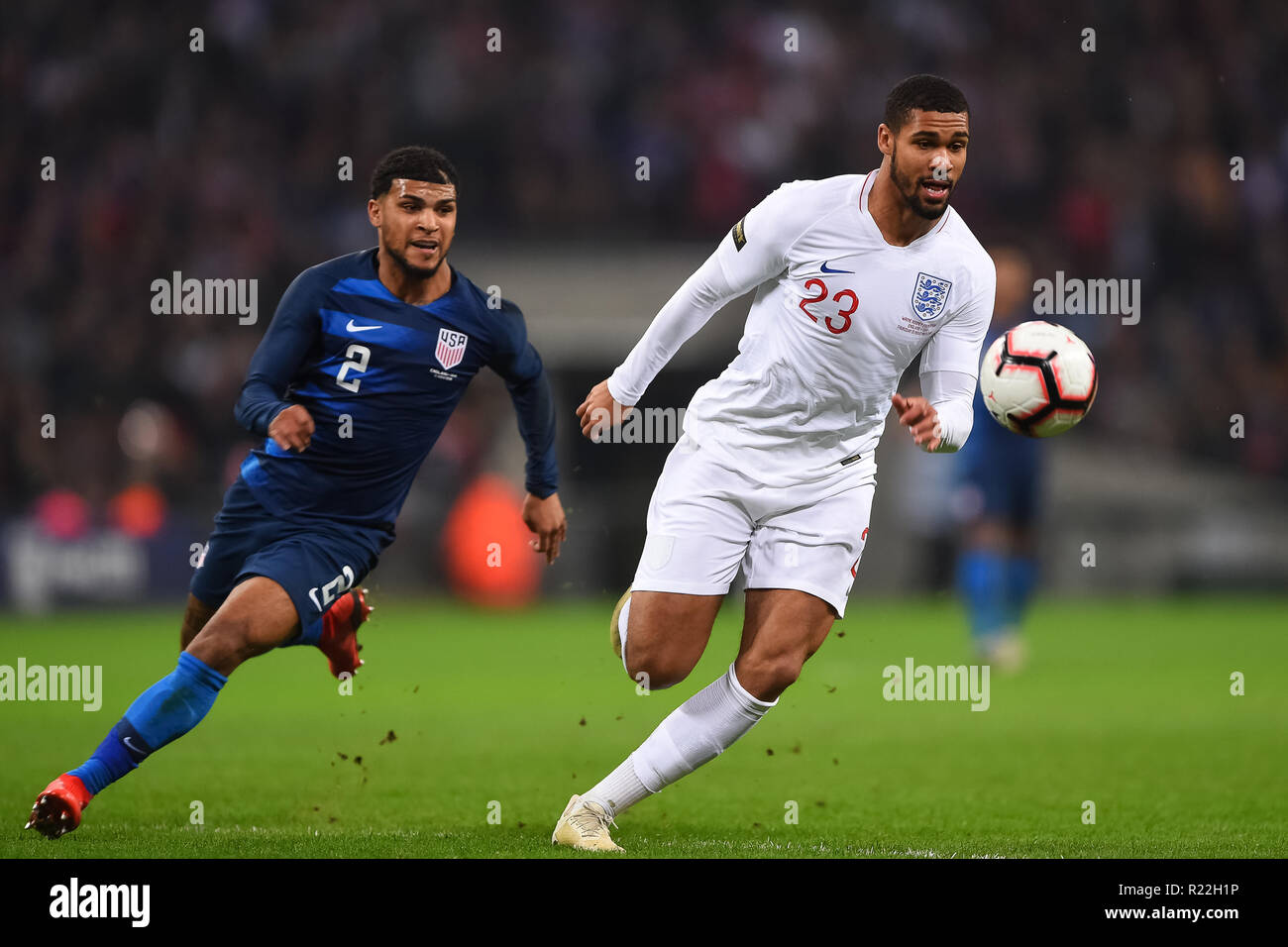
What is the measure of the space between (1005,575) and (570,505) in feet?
19.2

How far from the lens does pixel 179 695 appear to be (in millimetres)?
5535

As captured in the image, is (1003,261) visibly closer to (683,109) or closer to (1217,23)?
(683,109)

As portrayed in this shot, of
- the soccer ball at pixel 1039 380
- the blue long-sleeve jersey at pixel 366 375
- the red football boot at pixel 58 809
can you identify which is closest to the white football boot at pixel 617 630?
the blue long-sleeve jersey at pixel 366 375

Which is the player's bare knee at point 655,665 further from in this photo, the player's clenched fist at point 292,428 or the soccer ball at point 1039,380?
the soccer ball at point 1039,380

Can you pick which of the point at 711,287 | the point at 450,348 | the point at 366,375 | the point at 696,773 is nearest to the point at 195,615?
the point at 366,375

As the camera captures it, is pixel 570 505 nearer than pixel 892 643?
No

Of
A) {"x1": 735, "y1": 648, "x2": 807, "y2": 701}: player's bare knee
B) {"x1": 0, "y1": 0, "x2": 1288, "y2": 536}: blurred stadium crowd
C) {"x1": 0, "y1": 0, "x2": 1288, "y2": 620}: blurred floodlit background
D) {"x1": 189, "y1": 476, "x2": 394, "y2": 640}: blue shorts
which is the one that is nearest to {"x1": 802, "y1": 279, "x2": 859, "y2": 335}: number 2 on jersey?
{"x1": 735, "y1": 648, "x2": 807, "y2": 701}: player's bare knee

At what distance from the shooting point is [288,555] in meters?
5.80

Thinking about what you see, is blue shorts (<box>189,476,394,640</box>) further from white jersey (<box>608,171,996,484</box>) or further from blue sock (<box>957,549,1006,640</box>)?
blue sock (<box>957,549,1006,640</box>)

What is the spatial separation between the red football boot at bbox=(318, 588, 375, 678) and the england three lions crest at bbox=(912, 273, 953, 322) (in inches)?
94.6

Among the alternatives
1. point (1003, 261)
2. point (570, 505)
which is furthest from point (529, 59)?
point (1003, 261)

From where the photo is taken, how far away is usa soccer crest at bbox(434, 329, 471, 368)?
6.10 meters

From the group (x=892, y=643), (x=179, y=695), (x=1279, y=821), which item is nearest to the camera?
(x=179, y=695)

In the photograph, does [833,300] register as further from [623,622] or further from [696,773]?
[696,773]
